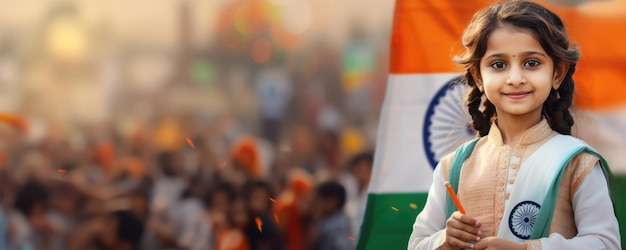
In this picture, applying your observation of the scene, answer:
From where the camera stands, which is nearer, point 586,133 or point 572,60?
point 572,60

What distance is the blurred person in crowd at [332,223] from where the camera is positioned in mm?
5289

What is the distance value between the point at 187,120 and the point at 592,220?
6.80 meters

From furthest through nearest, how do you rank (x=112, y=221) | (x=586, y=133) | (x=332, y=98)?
(x=332, y=98), (x=112, y=221), (x=586, y=133)

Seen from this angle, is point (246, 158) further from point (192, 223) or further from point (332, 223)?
point (332, 223)

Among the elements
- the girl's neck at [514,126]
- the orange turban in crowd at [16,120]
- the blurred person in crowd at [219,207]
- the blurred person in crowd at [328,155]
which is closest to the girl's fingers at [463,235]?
the girl's neck at [514,126]

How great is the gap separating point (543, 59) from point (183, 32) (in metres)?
7.32

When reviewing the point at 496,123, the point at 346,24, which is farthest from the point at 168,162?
the point at 496,123

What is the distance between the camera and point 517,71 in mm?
2143

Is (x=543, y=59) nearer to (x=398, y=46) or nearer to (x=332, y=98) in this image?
(x=398, y=46)

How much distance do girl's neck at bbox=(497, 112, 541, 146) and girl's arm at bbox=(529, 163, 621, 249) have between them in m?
0.15

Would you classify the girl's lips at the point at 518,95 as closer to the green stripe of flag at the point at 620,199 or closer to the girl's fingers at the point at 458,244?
the girl's fingers at the point at 458,244

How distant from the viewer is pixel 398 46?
11.1 ft

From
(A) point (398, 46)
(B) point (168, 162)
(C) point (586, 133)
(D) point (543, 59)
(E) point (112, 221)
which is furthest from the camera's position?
(B) point (168, 162)

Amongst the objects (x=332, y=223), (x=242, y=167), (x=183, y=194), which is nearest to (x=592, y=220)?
(x=332, y=223)
